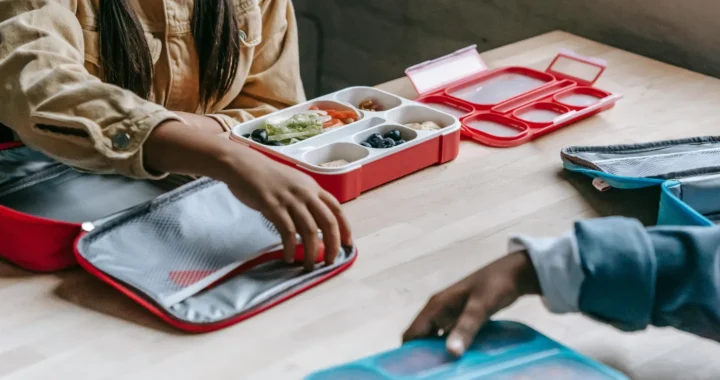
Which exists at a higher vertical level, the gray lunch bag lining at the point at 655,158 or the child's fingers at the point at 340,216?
the child's fingers at the point at 340,216

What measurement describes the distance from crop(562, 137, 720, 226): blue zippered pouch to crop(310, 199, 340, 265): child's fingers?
34 cm

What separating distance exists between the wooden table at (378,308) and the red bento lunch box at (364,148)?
0.05ft

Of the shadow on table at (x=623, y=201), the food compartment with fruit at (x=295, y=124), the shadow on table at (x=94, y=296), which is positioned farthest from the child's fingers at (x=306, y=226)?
the shadow on table at (x=623, y=201)

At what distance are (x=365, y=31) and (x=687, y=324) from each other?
161cm

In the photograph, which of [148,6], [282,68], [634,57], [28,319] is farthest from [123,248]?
[634,57]

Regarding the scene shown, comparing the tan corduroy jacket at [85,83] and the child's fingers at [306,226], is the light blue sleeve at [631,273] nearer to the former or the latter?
the child's fingers at [306,226]

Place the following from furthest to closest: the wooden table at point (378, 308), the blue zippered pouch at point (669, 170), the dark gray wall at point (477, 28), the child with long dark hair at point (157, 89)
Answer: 1. the dark gray wall at point (477, 28)
2. the blue zippered pouch at point (669, 170)
3. the child with long dark hair at point (157, 89)
4. the wooden table at point (378, 308)

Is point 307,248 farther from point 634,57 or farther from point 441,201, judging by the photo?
point 634,57

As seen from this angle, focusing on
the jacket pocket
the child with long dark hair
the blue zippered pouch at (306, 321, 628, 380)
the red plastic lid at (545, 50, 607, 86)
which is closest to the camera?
the blue zippered pouch at (306, 321, 628, 380)

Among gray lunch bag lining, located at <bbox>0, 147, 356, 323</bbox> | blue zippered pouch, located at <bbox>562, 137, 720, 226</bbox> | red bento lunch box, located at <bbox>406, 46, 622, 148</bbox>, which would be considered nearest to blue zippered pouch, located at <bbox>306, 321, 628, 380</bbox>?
gray lunch bag lining, located at <bbox>0, 147, 356, 323</bbox>

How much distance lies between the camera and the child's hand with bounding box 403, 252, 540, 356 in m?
0.63

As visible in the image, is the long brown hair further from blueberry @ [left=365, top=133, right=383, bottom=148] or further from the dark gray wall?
the dark gray wall

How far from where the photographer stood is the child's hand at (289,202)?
0.78 meters

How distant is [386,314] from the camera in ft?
2.51
